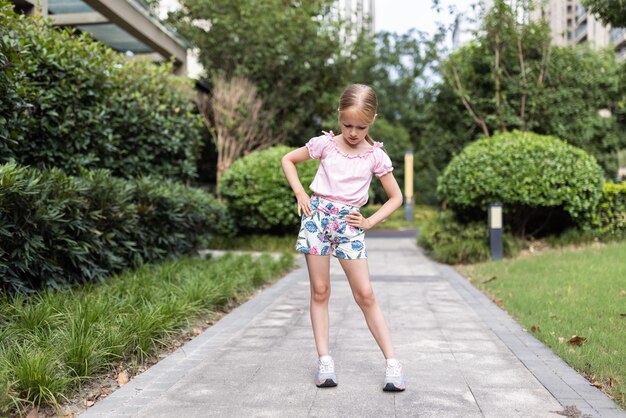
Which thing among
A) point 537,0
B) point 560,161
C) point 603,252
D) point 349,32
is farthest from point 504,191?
point 349,32

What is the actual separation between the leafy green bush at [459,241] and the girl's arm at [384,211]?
22.3ft

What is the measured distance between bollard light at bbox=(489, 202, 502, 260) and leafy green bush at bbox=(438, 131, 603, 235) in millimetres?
490

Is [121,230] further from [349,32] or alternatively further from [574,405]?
[349,32]

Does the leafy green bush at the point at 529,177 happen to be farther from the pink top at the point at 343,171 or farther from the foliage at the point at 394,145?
the foliage at the point at 394,145

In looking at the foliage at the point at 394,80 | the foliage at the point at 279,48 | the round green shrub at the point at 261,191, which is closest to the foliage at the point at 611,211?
the round green shrub at the point at 261,191

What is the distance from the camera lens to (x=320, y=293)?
3.47 meters

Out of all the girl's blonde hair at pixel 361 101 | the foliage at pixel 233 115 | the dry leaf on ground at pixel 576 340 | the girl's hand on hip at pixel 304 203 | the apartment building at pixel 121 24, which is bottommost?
the dry leaf on ground at pixel 576 340

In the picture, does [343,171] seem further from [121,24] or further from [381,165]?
[121,24]

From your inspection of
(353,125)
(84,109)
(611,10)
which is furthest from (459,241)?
(353,125)

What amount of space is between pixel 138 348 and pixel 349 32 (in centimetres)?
1625

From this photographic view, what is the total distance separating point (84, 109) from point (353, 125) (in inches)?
205

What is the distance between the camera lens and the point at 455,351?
4.34 meters

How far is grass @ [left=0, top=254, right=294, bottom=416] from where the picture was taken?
3.11 m

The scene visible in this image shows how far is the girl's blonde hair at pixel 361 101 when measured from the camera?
3.20 meters
